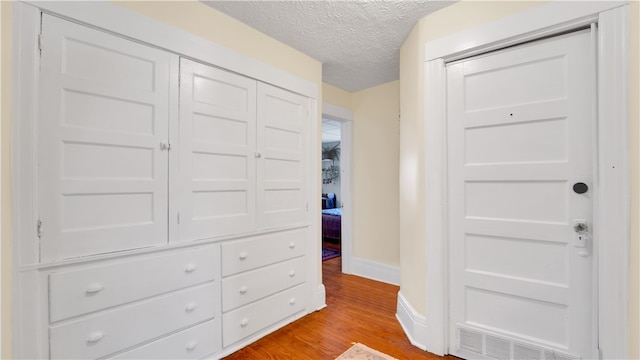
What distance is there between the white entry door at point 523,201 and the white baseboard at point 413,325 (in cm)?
19

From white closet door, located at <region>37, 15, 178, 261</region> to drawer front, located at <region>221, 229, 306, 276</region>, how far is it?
497 mm

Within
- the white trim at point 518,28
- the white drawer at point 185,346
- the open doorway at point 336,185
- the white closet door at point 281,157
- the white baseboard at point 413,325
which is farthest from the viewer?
the open doorway at point 336,185

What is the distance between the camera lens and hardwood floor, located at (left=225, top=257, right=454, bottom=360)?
6.16ft

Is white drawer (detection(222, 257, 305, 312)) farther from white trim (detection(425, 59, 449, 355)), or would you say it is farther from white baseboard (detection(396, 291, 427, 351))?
white trim (detection(425, 59, 449, 355))

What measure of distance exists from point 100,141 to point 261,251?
126cm

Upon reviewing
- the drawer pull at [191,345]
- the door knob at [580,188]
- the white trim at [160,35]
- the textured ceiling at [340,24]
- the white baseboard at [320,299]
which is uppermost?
the textured ceiling at [340,24]

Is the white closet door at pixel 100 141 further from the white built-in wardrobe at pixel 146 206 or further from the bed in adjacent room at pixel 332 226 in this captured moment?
the bed in adjacent room at pixel 332 226

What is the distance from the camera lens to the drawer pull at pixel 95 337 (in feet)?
4.44

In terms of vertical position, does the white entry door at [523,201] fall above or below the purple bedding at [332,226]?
above

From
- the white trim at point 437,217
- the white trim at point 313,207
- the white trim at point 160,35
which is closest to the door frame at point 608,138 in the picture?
the white trim at point 437,217

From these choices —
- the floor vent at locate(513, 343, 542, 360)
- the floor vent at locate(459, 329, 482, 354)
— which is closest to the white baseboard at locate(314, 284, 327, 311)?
the floor vent at locate(459, 329, 482, 354)

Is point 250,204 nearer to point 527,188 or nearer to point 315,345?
point 315,345

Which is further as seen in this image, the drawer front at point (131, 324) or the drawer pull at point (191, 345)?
the drawer pull at point (191, 345)

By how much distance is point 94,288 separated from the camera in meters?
1.37
